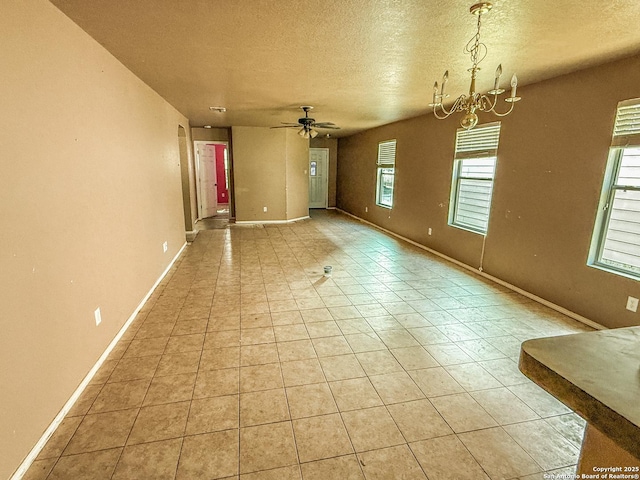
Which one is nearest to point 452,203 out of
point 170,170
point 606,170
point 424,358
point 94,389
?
point 606,170

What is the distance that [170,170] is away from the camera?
190 inches

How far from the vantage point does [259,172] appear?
7789 mm

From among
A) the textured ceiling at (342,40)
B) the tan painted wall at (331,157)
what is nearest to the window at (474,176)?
the textured ceiling at (342,40)

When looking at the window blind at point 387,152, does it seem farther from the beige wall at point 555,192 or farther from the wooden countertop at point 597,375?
the wooden countertop at point 597,375

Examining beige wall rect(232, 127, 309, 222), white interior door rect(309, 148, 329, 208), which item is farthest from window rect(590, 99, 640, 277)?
white interior door rect(309, 148, 329, 208)

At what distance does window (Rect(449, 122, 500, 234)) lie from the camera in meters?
4.25

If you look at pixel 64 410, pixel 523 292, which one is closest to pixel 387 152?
pixel 523 292

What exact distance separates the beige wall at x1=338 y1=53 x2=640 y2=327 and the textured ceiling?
26 centimetres

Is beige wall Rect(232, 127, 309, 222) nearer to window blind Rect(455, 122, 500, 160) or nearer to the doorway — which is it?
the doorway

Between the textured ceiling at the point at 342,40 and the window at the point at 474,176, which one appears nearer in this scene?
the textured ceiling at the point at 342,40

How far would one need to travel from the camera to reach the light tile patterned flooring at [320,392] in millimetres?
1591

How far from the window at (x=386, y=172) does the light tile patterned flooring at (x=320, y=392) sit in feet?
12.1

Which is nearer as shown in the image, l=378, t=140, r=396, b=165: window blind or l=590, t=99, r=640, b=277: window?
l=590, t=99, r=640, b=277: window

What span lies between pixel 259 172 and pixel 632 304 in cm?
690
